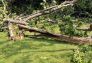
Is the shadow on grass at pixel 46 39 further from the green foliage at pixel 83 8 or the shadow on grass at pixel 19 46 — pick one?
the green foliage at pixel 83 8

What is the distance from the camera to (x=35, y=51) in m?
6.34

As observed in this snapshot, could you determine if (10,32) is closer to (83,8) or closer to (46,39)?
(46,39)

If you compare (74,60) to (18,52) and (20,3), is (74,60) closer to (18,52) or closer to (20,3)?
(18,52)

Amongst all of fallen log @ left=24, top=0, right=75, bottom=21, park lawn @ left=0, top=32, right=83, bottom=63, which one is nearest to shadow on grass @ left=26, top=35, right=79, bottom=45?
park lawn @ left=0, top=32, right=83, bottom=63

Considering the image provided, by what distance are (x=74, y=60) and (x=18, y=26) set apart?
97.3 inches

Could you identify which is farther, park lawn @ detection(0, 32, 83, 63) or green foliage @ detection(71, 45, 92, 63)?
park lawn @ detection(0, 32, 83, 63)

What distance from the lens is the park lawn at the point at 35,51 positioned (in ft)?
19.2

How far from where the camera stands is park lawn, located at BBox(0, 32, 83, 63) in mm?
5850

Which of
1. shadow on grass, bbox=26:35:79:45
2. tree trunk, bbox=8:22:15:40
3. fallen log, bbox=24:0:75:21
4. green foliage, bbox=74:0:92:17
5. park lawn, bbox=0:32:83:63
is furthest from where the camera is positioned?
green foliage, bbox=74:0:92:17

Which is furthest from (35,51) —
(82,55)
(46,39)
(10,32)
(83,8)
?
(83,8)

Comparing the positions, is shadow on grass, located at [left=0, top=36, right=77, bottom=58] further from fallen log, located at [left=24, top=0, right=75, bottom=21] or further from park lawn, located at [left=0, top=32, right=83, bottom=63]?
fallen log, located at [left=24, top=0, right=75, bottom=21]

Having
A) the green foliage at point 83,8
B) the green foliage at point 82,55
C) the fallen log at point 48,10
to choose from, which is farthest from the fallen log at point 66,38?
the green foliage at point 83,8

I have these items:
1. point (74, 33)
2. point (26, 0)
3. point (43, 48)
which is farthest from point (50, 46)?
point (26, 0)

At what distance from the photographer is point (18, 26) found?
24.8 ft
